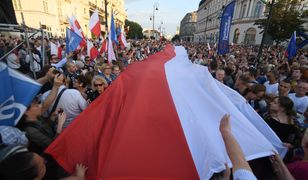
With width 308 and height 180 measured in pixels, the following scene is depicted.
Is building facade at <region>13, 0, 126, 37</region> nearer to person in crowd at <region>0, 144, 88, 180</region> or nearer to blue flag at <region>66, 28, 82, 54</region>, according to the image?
blue flag at <region>66, 28, 82, 54</region>

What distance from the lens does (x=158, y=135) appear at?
1883 mm

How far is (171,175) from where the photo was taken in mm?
1623

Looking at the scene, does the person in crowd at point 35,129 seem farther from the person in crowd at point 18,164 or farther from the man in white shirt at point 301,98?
the man in white shirt at point 301,98

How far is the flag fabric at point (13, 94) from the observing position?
5.74 ft

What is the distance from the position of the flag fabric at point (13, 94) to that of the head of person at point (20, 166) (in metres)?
0.56

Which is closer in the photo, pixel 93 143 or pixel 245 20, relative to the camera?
pixel 93 143

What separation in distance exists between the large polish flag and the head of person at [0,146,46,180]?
18.4 inches

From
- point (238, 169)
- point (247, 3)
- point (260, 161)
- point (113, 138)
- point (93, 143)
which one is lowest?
point (260, 161)

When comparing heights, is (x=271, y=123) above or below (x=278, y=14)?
below

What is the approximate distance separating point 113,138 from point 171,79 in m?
1.35

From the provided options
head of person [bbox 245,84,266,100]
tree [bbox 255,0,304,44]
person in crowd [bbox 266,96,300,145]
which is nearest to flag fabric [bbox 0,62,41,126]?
person in crowd [bbox 266,96,300,145]

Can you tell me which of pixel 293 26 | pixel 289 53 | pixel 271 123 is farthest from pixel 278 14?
pixel 271 123

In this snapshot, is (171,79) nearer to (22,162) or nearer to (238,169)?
(238,169)

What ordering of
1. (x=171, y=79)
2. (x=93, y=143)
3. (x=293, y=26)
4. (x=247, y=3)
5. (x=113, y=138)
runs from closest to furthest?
1. (x=113, y=138)
2. (x=93, y=143)
3. (x=171, y=79)
4. (x=293, y=26)
5. (x=247, y=3)
